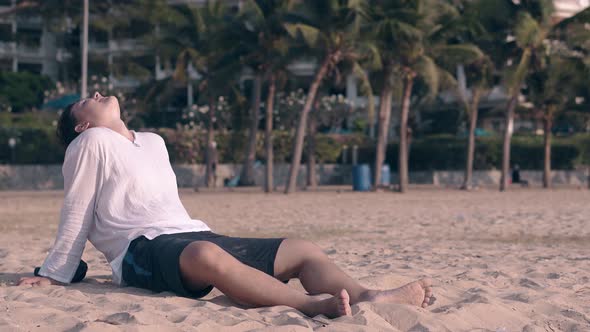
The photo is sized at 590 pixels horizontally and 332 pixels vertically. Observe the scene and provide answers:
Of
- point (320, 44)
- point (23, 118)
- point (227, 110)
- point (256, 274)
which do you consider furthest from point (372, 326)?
point (23, 118)

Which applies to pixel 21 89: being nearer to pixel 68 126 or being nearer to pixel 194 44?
pixel 194 44

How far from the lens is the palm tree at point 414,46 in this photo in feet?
94.4

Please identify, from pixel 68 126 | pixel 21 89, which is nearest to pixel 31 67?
pixel 21 89

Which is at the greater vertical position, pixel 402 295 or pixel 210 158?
pixel 210 158

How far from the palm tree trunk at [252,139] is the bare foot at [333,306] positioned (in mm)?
28360

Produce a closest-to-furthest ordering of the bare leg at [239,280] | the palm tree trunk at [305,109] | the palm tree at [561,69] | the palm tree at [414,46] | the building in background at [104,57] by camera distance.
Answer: the bare leg at [239,280] < the palm tree at [414,46] < the palm tree trunk at [305,109] < the palm tree at [561,69] < the building in background at [104,57]

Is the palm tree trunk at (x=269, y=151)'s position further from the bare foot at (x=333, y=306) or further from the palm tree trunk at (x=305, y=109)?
the bare foot at (x=333, y=306)

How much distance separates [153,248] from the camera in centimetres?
475

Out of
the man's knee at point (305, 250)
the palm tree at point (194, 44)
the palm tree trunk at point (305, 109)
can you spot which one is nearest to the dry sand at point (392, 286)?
the man's knee at point (305, 250)

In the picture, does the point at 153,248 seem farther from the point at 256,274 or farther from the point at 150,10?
the point at 150,10

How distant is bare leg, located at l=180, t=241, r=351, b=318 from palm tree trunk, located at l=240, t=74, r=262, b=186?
92.4 ft

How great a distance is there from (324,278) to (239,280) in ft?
1.72

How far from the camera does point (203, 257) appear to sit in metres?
4.47

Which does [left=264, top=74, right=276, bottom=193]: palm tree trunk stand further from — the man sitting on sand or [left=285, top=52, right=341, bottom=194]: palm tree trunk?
the man sitting on sand
